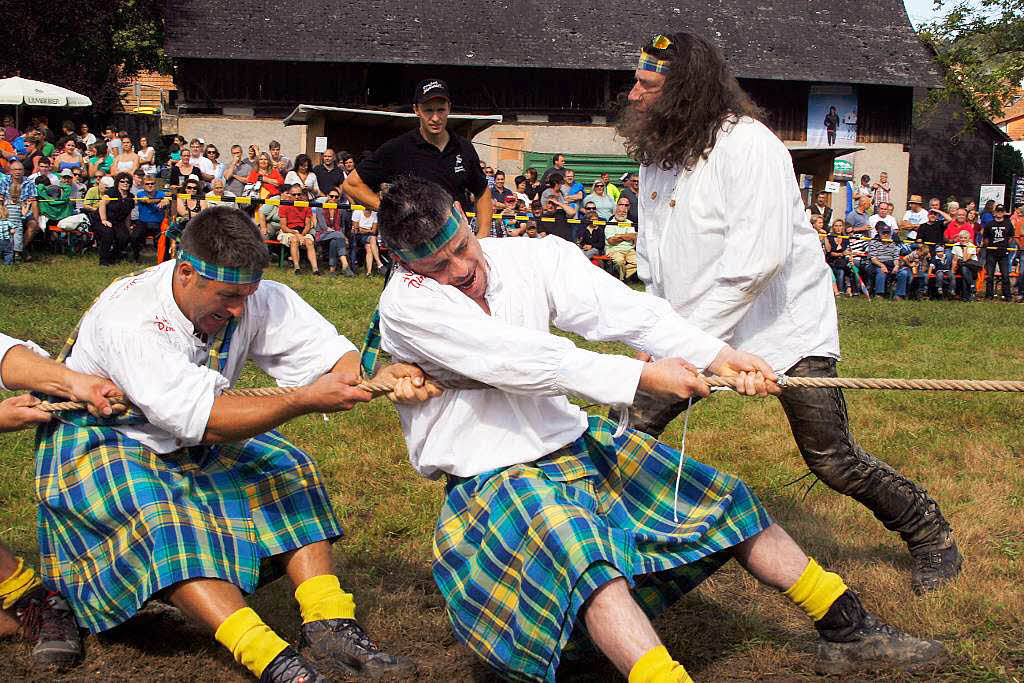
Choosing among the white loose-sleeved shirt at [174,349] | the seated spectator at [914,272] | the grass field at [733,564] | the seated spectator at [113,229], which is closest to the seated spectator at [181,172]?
the seated spectator at [113,229]

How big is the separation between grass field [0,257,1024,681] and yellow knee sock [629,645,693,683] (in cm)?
81

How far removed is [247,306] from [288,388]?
0.38 m

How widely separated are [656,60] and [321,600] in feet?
7.47

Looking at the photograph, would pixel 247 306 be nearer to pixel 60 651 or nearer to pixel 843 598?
pixel 60 651

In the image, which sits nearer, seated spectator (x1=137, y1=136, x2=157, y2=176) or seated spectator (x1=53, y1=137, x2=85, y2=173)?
seated spectator (x1=53, y1=137, x2=85, y2=173)

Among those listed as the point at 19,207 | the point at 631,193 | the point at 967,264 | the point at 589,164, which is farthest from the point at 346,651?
the point at 589,164

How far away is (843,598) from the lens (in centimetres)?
373

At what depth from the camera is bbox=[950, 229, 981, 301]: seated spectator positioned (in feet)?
57.5

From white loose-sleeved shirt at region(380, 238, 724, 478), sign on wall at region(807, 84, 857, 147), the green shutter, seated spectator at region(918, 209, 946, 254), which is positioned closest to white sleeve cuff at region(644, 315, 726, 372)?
white loose-sleeved shirt at region(380, 238, 724, 478)

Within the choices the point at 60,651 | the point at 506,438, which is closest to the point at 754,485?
the point at 506,438

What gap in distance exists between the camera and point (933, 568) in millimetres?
4688

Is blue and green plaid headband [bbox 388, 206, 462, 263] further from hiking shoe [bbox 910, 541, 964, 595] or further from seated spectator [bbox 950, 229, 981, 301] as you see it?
seated spectator [bbox 950, 229, 981, 301]

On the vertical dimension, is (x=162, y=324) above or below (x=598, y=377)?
above

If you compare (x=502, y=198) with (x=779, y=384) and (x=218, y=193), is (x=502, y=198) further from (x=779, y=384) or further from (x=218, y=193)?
(x=779, y=384)
